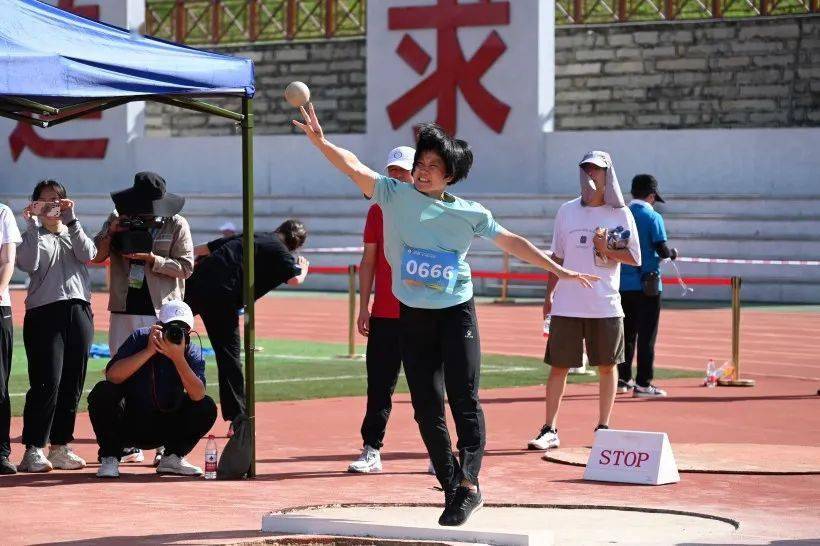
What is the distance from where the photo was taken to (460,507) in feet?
26.8

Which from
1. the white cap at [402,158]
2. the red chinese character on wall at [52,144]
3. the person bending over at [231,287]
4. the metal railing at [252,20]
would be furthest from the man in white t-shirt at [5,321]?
the red chinese character on wall at [52,144]

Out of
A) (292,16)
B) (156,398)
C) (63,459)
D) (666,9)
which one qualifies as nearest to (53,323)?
(63,459)

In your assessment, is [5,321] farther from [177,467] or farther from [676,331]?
[676,331]

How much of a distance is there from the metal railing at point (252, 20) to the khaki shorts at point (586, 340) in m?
24.7

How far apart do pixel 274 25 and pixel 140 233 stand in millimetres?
26512

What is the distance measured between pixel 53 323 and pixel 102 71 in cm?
198

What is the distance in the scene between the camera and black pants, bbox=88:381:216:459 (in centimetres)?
1014

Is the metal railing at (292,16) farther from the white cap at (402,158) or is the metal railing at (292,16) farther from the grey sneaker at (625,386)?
the white cap at (402,158)

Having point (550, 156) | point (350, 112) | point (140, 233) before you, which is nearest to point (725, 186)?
point (550, 156)

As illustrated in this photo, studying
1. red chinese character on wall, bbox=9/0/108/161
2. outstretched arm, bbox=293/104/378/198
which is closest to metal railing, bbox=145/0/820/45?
red chinese character on wall, bbox=9/0/108/161

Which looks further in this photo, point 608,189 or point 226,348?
point 226,348

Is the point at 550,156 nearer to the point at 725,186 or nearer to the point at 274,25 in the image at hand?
the point at 725,186

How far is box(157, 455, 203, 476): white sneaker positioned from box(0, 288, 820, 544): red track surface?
118 mm

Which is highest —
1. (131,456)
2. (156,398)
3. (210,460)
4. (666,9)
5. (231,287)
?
(666,9)
